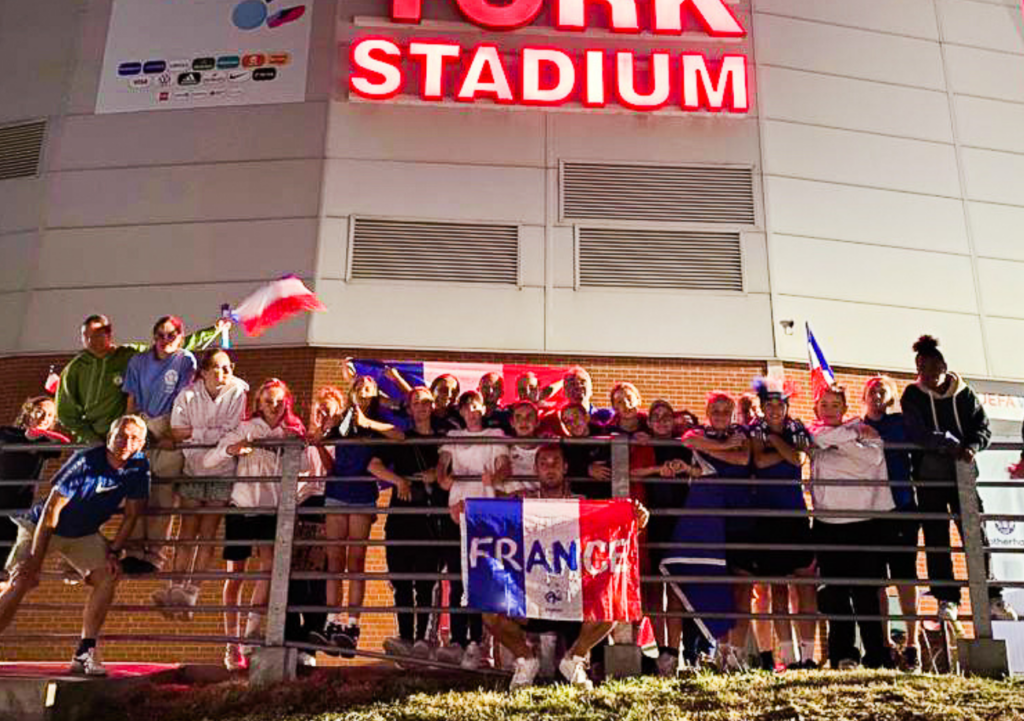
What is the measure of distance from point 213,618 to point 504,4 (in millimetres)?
9326

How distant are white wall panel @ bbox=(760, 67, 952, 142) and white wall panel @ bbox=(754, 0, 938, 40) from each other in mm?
1063

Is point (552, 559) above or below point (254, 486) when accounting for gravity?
below

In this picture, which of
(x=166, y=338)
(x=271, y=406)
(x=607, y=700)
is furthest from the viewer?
(x=166, y=338)

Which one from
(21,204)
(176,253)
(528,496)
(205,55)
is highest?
(205,55)

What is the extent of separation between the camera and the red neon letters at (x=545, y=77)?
12102mm

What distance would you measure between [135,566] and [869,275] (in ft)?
32.5

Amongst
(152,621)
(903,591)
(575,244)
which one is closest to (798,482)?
(903,591)

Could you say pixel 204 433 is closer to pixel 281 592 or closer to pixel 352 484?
pixel 352 484

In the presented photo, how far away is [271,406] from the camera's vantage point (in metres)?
6.27

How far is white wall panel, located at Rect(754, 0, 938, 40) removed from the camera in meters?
13.1

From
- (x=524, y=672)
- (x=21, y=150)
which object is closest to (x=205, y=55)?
(x=21, y=150)

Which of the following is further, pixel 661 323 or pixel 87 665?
pixel 661 323

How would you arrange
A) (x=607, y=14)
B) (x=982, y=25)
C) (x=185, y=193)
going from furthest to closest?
(x=982, y=25)
(x=607, y=14)
(x=185, y=193)

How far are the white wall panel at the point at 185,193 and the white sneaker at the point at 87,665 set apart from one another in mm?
7348
